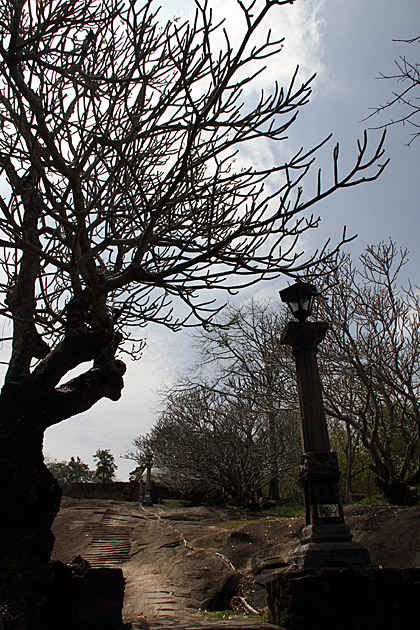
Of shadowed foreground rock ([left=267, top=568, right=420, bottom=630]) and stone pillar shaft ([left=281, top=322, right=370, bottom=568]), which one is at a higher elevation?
stone pillar shaft ([left=281, top=322, right=370, bottom=568])

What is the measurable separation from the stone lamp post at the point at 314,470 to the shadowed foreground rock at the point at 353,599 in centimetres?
27

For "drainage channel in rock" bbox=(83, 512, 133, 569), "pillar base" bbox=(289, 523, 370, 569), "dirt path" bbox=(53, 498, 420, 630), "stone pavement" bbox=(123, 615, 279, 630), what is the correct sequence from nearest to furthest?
"stone pavement" bbox=(123, 615, 279, 630)
"pillar base" bbox=(289, 523, 370, 569)
"dirt path" bbox=(53, 498, 420, 630)
"drainage channel in rock" bbox=(83, 512, 133, 569)

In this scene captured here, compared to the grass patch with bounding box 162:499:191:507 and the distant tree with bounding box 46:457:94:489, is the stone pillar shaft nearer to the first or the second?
the grass patch with bounding box 162:499:191:507

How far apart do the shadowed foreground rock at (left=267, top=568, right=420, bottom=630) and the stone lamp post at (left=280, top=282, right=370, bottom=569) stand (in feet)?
0.89

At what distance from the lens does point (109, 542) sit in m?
10.6

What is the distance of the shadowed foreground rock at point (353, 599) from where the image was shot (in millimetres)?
4070

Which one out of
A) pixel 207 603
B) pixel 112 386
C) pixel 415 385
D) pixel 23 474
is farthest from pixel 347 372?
pixel 23 474

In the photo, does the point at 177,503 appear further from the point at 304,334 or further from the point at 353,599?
the point at 353,599

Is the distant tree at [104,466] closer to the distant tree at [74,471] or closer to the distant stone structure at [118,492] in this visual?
the distant tree at [74,471]

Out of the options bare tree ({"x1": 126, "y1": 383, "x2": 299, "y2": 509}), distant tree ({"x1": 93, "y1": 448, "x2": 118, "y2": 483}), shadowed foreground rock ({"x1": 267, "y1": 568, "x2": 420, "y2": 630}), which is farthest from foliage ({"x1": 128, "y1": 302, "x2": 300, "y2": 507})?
distant tree ({"x1": 93, "y1": 448, "x2": 118, "y2": 483})

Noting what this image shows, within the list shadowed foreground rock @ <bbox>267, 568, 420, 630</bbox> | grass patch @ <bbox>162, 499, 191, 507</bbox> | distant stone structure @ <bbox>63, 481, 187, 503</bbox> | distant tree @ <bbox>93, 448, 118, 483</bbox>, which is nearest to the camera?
shadowed foreground rock @ <bbox>267, 568, 420, 630</bbox>

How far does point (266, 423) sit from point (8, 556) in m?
15.7

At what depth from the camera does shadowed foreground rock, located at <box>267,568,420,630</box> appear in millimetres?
4070

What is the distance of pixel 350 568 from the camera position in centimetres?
426
